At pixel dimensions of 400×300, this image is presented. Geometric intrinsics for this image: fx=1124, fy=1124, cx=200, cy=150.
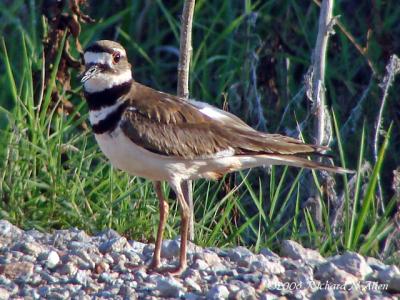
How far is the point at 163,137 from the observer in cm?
574

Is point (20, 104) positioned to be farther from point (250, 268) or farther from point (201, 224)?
point (250, 268)

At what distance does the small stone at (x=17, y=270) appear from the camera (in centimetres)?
522

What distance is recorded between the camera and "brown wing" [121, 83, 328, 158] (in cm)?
570

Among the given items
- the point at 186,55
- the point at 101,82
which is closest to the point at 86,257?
the point at 101,82

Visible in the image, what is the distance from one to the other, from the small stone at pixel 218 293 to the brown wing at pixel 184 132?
3.21ft

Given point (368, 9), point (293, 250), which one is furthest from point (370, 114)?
point (293, 250)

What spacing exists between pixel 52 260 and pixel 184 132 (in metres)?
0.99

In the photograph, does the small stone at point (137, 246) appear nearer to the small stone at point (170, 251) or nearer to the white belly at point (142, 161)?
the small stone at point (170, 251)

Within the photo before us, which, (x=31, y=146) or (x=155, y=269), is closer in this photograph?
(x=155, y=269)

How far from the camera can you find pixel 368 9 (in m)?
9.04

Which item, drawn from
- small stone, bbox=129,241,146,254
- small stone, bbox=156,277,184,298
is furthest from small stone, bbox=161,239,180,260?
small stone, bbox=156,277,184,298

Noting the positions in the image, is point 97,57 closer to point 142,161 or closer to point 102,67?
point 102,67

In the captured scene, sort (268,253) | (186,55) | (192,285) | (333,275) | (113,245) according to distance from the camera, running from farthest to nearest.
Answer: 1. (186,55)
2. (268,253)
3. (113,245)
4. (333,275)
5. (192,285)

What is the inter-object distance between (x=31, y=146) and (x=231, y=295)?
1938 mm
